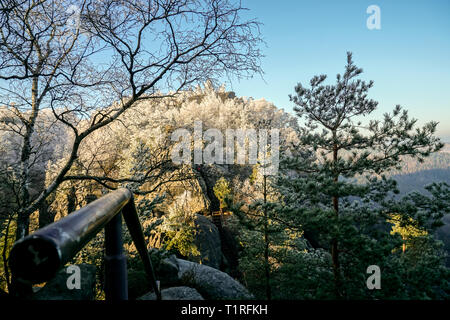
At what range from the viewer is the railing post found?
35.7 inches

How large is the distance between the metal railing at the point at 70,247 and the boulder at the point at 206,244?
14308 millimetres

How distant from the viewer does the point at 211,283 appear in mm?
8211

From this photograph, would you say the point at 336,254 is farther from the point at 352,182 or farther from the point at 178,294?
the point at 178,294

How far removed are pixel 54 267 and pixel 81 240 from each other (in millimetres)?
109

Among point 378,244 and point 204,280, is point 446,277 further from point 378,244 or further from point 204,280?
point 204,280

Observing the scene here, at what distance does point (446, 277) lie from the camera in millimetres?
5562

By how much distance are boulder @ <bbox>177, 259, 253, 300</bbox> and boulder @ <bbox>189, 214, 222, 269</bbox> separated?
19.2 feet

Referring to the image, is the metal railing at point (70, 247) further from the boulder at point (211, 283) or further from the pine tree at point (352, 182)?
the boulder at point (211, 283)

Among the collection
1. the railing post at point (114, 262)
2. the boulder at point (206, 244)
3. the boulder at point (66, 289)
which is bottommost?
the boulder at point (206, 244)

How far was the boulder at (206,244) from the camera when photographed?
15062 millimetres

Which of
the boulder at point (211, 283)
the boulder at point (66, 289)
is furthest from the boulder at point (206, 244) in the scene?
the boulder at point (66, 289)

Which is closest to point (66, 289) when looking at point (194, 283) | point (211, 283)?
point (194, 283)

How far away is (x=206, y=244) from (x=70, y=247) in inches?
644
